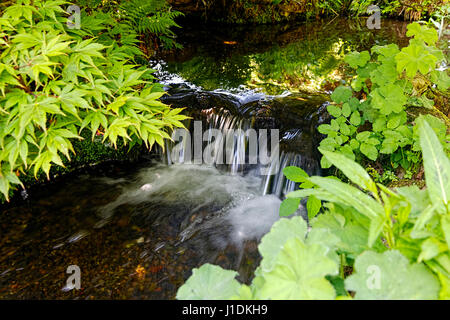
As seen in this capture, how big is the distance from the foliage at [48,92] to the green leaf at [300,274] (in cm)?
177

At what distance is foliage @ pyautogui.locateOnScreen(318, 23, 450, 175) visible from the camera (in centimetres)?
239

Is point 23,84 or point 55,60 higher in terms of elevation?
point 55,60

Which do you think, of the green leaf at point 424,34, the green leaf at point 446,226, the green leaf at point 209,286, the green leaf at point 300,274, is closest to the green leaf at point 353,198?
the green leaf at point 446,226

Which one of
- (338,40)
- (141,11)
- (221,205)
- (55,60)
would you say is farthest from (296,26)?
(55,60)

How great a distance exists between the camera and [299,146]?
3447 millimetres

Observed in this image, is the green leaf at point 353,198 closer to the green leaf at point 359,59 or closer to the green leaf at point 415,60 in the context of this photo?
the green leaf at point 415,60

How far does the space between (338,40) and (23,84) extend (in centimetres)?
616

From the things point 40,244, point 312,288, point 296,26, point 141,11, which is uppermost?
point 296,26

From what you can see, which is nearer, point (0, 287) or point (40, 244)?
point (0, 287)

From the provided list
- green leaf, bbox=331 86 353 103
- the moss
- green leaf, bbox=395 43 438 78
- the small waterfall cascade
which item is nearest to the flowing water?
the small waterfall cascade

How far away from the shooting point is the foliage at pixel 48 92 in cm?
215
